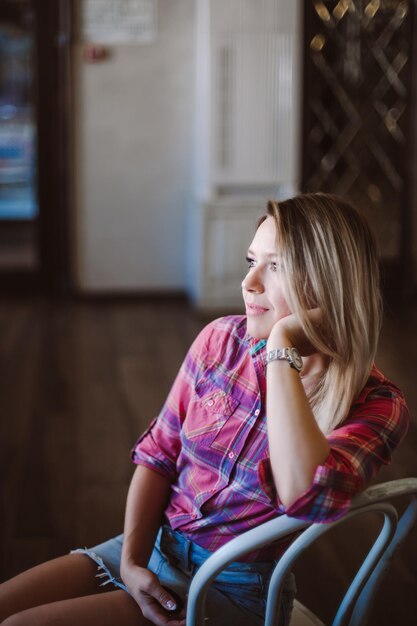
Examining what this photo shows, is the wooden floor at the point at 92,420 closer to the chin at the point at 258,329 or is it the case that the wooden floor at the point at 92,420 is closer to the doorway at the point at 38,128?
the doorway at the point at 38,128

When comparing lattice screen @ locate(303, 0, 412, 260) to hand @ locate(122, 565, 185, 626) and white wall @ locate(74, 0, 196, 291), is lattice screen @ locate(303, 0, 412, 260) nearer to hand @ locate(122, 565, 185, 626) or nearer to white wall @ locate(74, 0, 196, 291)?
white wall @ locate(74, 0, 196, 291)

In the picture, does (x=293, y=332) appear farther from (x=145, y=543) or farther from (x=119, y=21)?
(x=119, y=21)

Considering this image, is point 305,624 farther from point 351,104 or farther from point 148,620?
point 351,104

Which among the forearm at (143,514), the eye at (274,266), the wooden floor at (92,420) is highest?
the eye at (274,266)

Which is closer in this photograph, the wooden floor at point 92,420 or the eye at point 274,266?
the eye at point 274,266

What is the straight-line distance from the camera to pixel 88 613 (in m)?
1.13

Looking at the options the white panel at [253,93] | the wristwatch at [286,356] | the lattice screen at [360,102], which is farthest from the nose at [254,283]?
the lattice screen at [360,102]

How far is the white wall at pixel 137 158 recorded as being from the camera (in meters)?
5.41

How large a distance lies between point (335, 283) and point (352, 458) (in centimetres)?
21

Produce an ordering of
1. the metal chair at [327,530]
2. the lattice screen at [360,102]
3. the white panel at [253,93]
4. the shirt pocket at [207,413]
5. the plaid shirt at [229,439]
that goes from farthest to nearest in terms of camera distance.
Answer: the lattice screen at [360,102] < the white panel at [253,93] < the shirt pocket at [207,413] < the plaid shirt at [229,439] < the metal chair at [327,530]

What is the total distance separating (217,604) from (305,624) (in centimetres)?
14

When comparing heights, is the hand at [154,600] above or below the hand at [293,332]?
below

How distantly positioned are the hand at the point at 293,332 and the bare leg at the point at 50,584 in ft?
1.49

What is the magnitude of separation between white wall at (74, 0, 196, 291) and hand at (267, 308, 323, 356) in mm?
4551
